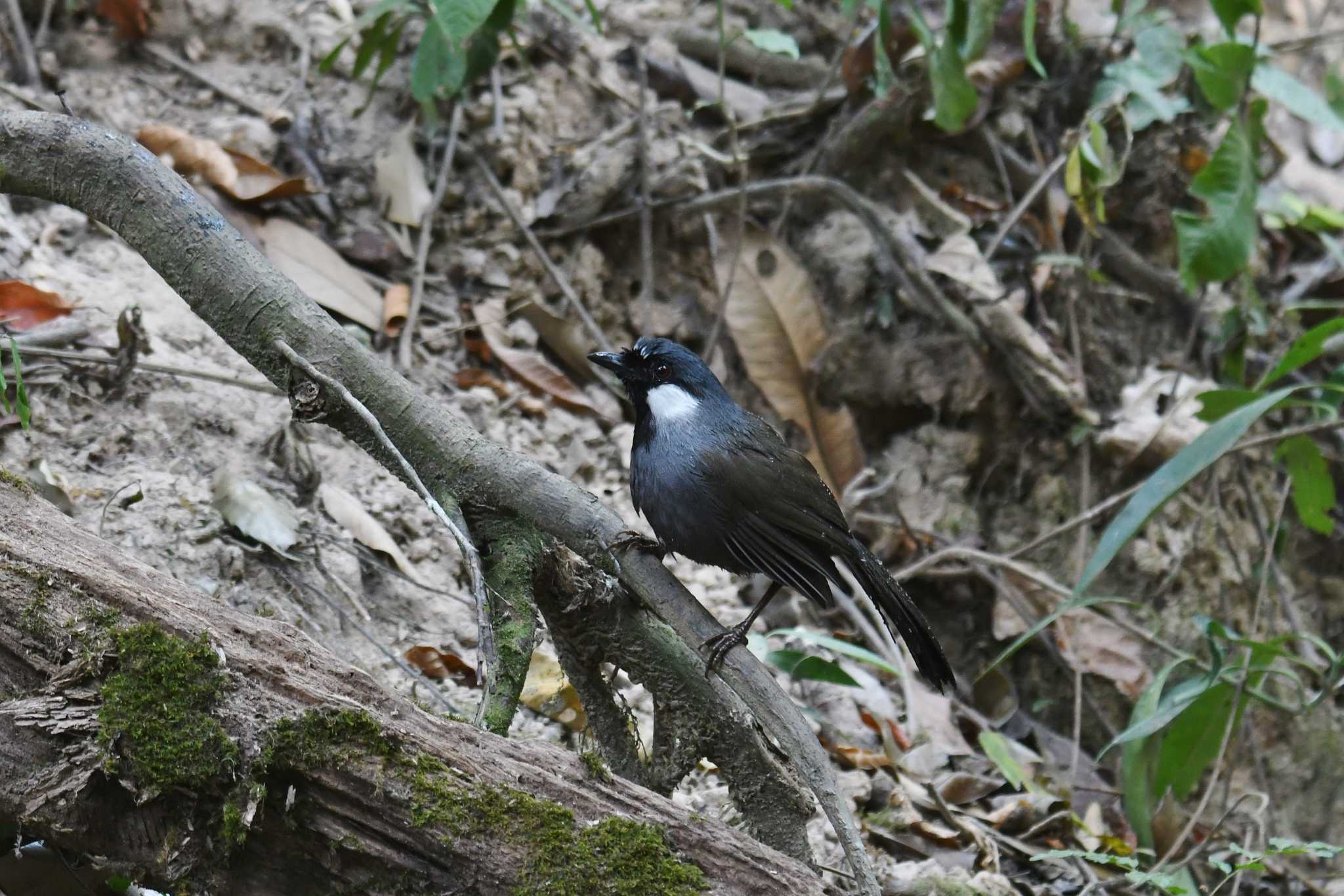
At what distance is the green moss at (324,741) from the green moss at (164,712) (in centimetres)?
7

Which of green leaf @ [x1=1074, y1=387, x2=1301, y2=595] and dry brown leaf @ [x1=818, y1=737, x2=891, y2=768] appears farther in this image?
dry brown leaf @ [x1=818, y1=737, x2=891, y2=768]

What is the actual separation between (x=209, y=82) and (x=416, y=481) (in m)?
3.11

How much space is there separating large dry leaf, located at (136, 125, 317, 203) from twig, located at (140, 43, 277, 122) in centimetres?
40

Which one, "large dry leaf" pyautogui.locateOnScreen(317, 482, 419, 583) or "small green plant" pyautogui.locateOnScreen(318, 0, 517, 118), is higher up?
"small green plant" pyautogui.locateOnScreen(318, 0, 517, 118)

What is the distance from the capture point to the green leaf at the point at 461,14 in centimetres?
325

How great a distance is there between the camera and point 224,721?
6.88ft

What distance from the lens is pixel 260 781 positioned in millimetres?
2049

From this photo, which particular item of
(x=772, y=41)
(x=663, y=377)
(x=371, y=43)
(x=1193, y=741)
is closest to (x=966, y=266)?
(x=772, y=41)

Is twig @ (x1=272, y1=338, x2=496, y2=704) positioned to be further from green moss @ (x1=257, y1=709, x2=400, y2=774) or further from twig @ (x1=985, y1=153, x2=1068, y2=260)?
twig @ (x1=985, y1=153, x2=1068, y2=260)

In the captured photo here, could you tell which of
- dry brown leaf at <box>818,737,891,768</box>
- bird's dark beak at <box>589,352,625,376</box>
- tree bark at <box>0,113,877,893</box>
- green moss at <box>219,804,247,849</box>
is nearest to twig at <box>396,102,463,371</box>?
bird's dark beak at <box>589,352,625,376</box>

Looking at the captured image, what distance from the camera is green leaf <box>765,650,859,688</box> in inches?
140

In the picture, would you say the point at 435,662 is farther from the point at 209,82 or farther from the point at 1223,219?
the point at 1223,219

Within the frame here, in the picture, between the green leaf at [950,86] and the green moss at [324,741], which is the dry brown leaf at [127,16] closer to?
the green leaf at [950,86]

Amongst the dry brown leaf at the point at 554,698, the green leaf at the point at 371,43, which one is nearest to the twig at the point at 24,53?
the green leaf at the point at 371,43
